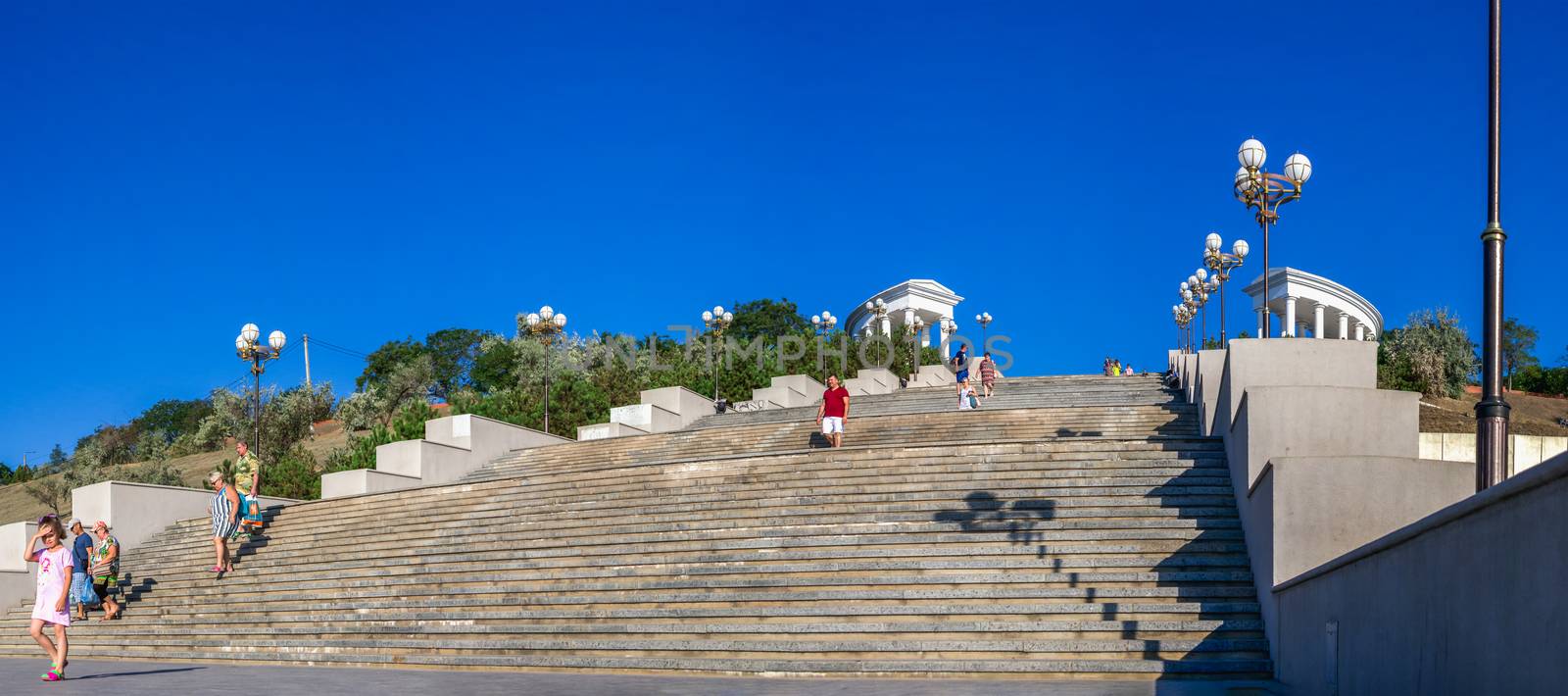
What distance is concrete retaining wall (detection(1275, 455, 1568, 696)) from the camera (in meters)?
4.80

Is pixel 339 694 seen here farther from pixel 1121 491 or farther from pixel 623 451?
pixel 623 451

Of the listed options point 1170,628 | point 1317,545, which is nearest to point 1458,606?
point 1317,545

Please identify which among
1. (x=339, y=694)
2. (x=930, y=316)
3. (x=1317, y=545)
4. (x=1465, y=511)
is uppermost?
(x=930, y=316)

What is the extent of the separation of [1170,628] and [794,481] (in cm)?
644

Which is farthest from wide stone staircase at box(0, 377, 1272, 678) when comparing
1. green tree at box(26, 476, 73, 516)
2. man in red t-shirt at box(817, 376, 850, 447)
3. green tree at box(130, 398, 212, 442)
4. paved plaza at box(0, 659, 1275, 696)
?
green tree at box(130, 398, 212, 442)

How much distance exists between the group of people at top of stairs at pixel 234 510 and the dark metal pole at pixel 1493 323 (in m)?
16.0

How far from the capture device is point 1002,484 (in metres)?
15.8

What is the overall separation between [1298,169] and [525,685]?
1629 cm

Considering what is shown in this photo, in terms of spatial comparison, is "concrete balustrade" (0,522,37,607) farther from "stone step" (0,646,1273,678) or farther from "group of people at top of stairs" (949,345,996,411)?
"group of people at top of stairs" (949,345,996,411)

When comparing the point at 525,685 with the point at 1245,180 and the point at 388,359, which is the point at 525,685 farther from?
the point at 388,359

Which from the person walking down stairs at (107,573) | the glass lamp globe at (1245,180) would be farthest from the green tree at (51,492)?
the glass lamp globe at (1245,180)

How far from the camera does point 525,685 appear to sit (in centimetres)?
1083

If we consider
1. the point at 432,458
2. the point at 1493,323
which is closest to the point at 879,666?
the point at 1493,323

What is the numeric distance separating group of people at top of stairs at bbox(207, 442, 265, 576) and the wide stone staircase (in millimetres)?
310
